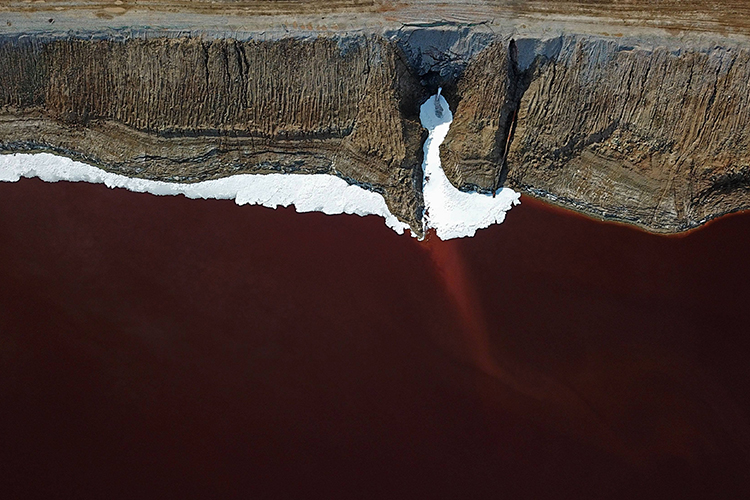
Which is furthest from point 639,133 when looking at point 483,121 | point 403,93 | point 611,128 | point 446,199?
point 403,93

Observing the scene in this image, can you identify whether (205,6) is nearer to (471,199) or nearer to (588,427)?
(471,199)

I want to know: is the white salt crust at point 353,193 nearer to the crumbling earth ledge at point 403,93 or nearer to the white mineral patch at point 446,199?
the white mineral patch at point 446,199

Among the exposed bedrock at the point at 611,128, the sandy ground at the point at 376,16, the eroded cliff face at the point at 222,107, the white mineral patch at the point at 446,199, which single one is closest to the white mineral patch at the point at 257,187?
the eroded cliff face at the point at 222,107

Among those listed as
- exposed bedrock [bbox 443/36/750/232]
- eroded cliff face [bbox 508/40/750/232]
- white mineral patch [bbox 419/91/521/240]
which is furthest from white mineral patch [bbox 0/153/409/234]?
eroded cliff face [bbox 508/40/750/232]

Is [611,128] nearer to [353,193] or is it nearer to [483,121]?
[483,121]

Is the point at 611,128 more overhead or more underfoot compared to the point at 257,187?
more overhead

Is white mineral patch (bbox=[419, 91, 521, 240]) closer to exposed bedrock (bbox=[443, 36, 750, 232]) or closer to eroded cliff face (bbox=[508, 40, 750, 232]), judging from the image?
exposed bedrock (bbox=[443, 36, 750, 232])

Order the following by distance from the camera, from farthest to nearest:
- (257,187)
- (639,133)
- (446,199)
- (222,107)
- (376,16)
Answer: (257,187), (446,199), (222,107), (639,133), (376,16)
